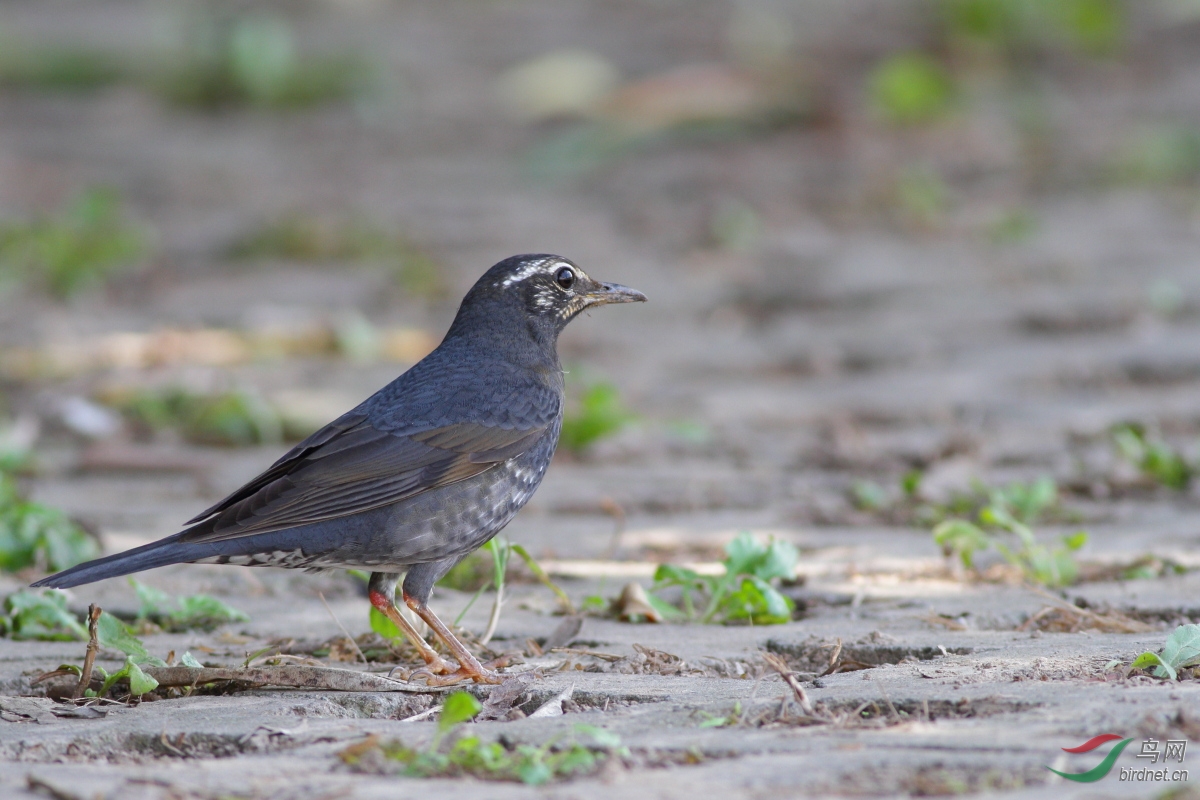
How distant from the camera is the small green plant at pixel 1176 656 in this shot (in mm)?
3572

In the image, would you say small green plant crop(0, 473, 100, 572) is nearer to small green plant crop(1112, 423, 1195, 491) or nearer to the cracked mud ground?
the cracked mud ground

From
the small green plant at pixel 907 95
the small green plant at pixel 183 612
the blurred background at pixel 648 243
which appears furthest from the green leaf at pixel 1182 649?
the small green plant at pixel 907 95

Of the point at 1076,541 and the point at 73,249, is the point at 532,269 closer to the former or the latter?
the point at 1076,541

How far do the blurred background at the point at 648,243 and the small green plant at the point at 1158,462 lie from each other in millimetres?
20

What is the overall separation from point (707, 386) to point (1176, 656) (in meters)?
4.93

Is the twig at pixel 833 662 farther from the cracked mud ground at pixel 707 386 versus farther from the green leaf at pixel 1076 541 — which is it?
the green leaf at pixel 1076 541

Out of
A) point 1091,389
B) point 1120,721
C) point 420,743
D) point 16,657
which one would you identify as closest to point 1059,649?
point 1120,721

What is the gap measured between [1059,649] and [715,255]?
6934 mm

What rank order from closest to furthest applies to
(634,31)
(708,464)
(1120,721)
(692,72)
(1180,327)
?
(1120,721) → (708,464) → (1180,327) → (692,72) → (634,31)

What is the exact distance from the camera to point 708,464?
6953 millimetres

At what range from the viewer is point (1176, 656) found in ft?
11.8

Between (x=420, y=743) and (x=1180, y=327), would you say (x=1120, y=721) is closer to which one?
(x=420, y=743)

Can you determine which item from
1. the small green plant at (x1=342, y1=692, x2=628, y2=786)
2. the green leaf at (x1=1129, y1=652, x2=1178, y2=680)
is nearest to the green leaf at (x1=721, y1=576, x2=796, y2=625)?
the green leaf at (x1=1129, y1=652, x2=1178, y2=680)

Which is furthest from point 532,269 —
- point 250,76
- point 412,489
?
point 250,76
